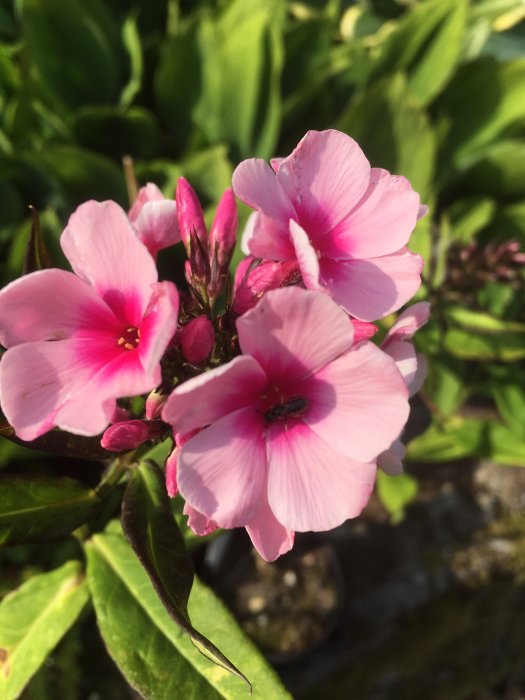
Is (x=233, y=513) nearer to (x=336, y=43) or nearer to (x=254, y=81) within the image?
(x=254, y=81)

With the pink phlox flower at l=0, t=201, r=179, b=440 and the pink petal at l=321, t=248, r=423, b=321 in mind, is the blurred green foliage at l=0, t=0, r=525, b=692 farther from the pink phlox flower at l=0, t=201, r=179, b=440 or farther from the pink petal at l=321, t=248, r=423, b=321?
the pink phlox flower at l=0, t=201, r=179, b=440

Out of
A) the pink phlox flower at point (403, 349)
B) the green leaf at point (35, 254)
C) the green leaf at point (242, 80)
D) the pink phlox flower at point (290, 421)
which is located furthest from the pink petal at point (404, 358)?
the green leaf at point (242, 80)

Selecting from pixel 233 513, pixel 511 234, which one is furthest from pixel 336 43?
pixel 233 513

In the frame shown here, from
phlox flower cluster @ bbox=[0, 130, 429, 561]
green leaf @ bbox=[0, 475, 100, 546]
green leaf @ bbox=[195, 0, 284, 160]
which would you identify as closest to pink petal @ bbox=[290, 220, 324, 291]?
phlox flower cluster @ bbox=[0, 130, 429, 561]

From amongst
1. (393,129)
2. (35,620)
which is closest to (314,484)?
(35,620)

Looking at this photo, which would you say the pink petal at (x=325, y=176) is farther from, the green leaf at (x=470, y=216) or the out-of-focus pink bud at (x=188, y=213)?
the green leaf at (x=470, y=216)
